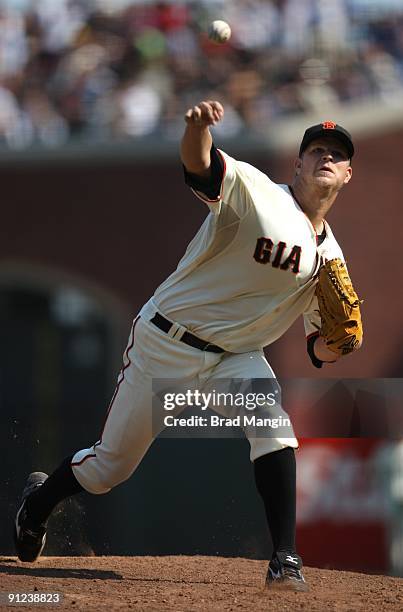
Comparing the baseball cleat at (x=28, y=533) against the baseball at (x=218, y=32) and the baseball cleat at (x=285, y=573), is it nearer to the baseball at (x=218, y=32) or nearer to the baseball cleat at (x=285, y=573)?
the baseball cleat at (x=285, y=573)

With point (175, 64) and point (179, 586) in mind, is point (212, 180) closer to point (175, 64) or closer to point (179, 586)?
point (179, 586)

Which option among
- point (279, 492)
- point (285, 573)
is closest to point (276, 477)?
point (279, 492)

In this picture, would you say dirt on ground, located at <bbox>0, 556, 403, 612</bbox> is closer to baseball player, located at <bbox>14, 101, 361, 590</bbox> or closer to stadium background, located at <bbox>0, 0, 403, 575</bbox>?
baseball player, located at <bbox>14, 101, 361, 590</bbox>

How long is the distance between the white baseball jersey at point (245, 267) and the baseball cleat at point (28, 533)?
0.91 metres

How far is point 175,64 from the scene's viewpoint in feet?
32.1

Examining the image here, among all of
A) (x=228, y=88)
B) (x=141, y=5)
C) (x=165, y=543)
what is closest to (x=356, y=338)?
(x=165, y=543)

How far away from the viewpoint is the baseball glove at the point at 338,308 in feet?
12.1

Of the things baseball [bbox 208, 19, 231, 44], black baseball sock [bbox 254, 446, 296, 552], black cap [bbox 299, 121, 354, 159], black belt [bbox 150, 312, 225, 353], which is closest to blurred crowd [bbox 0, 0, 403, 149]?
baseball [bbox 208, 19, 231, 44]

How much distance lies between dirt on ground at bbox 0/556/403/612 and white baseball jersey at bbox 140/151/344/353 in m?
0.82

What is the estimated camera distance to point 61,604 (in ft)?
10.9

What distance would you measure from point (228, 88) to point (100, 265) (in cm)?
200

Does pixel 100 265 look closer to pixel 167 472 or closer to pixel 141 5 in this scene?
pixel 141 5

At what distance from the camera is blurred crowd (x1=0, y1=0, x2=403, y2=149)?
9.62 meters

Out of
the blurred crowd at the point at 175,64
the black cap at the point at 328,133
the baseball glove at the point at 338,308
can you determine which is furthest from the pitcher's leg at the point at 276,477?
the blurred crowd at the point at 175,64
